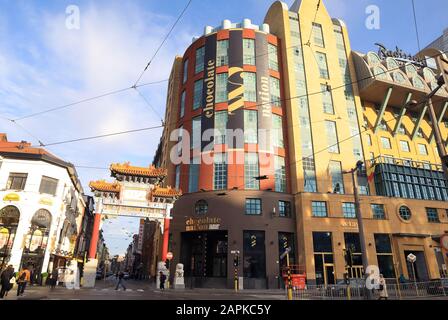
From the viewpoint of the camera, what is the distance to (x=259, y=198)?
3372 centimetres

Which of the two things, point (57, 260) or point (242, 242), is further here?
point (57, 260)

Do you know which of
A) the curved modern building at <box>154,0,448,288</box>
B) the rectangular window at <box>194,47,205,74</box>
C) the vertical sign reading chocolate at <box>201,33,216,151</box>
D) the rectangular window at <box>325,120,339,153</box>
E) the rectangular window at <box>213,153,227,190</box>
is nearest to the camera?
the curved modern building at <box>154,0,448,288</box>

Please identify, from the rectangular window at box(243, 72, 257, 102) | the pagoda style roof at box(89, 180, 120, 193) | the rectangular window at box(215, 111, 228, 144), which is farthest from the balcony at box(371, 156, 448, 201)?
the pagoda style roof at box(89, 180, 120, 193)

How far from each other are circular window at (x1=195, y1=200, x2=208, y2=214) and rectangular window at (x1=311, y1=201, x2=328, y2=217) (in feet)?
39.8

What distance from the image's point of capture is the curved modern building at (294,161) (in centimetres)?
3288

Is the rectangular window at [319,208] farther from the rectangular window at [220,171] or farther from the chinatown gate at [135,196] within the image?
the chinatown gate at [135,196]

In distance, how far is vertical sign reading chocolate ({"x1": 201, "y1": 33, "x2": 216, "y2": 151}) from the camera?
122 feet

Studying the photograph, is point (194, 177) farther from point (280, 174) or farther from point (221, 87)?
point (221, 87)

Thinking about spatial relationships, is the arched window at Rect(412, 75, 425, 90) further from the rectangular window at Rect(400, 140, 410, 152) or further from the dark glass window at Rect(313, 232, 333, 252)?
the dark glass window at Rect(313, 232, 333, 252)

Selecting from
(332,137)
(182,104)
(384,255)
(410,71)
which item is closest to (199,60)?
(182,104)
